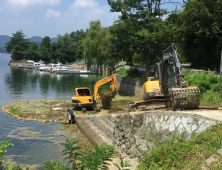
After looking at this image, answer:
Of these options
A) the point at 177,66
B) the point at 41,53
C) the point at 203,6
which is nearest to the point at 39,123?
the point at 177,66

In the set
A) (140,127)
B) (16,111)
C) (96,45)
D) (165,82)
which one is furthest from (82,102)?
(96,45)

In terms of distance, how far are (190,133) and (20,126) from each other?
42.9ft

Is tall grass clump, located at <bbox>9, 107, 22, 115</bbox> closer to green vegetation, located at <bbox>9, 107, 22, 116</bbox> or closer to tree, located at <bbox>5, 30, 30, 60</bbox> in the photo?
green vegetation, located at <bbox>9, 107, 22, 116</bbox>

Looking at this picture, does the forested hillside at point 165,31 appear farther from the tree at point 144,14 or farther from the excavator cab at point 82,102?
the excavator cab at point 82,102

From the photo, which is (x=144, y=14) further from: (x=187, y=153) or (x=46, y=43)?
(x=46, y=43)

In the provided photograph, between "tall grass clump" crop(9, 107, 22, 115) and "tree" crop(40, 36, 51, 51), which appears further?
"tree" crop(40, 36, 51, 51)

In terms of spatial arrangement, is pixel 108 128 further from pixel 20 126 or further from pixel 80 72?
pixel 80 72

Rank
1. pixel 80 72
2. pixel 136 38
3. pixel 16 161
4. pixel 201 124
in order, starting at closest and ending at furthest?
pixel 201 124 → pixel 16 161 → pixel 136 38 → pixel 80 72

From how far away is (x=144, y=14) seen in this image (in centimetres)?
2936

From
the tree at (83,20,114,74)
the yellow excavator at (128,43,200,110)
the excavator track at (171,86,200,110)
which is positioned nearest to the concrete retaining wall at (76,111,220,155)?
the excavator track at (171,86,200,110)

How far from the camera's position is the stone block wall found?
99.3 feet

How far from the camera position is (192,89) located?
10.8m

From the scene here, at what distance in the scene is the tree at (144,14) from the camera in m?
29.2

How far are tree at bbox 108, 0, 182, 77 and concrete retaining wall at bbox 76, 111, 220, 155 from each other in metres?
16.3
